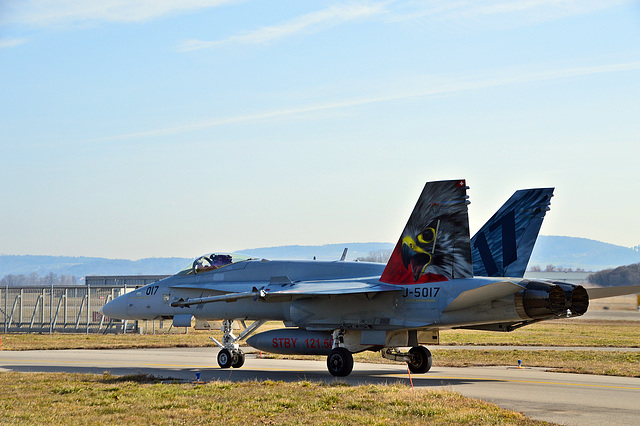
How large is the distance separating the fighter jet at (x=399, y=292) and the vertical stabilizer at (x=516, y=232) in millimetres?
27

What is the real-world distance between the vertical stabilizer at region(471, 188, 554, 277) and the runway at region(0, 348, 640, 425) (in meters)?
2.79

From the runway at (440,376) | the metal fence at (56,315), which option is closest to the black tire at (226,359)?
the runway at (440,376)

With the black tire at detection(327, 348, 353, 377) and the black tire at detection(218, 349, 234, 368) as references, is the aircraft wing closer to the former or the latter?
the black tire at detection(327, 348, 353, 377)

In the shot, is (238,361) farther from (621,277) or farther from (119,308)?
(621,277)

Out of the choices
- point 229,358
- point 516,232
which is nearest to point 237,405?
point 229,358

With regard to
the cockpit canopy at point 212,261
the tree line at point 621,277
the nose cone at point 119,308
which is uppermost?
the tree line at point 621,277

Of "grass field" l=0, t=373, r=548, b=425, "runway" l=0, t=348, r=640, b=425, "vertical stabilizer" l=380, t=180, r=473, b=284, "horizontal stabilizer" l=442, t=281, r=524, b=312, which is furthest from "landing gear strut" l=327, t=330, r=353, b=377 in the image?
"horizontal stabilizer" l=442, t=281, r=524, b=312

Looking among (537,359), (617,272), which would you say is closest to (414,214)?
(537,359)

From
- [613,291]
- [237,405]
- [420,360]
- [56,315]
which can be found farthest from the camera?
[56,315]

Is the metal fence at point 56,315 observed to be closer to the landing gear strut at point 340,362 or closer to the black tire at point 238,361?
the black tire at point 238,361

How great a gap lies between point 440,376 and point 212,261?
7473mm

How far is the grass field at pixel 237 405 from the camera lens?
1127cm

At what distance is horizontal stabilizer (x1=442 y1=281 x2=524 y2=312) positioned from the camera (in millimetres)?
16172

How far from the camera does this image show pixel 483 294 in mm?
16406
